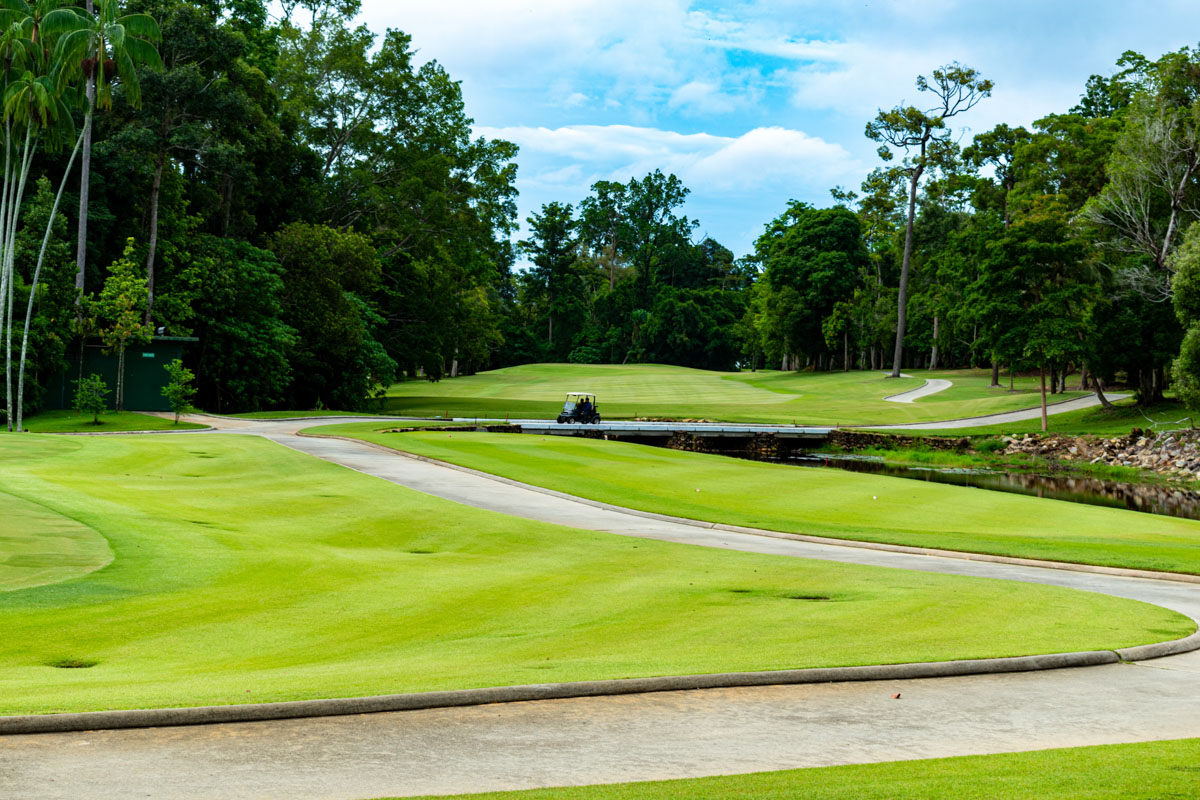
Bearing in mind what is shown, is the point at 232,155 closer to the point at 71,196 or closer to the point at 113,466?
the point at 71,196

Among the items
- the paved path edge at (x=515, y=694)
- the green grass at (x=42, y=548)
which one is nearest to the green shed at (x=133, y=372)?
the green grass at (x=42, y=548)

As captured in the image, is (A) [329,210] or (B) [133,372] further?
(A) [329,210]

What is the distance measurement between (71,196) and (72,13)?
11738mm

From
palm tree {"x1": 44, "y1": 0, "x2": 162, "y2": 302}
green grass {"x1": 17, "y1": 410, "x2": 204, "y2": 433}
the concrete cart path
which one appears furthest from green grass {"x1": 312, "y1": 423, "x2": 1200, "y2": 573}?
the concrete cart path

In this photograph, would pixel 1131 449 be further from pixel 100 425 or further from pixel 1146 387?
pixel 100 425

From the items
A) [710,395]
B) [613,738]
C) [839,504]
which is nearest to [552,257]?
[710,395]

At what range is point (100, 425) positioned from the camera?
3712 centimetres

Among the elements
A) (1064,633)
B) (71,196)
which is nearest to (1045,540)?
(1064,633)

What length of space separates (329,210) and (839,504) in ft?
150

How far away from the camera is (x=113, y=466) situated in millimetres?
22656

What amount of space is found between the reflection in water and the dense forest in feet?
21.6

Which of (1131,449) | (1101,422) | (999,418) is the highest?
(1101,422)

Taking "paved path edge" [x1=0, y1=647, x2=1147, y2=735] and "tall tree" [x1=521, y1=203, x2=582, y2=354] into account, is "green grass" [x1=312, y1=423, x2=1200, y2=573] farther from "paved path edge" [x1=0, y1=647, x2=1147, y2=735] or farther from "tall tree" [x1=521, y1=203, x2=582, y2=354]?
"tall tree" [x1=521, y1=203, x2=582, y2=354]

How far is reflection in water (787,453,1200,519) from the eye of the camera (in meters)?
31.4
